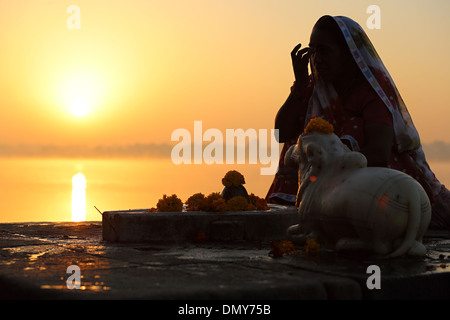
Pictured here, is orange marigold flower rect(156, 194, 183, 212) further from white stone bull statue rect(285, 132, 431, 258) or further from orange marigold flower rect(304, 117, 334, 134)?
orange marigold flower rect(304, 117, 334, 134)

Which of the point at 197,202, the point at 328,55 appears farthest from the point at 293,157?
the point at 328,55

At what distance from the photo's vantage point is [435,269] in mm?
4297

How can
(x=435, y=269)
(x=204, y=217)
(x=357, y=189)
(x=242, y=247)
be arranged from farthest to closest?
1. (x=204, y=217)
2. (x=242, y=247)
3. (x=357, y=189)
4. (x=435, y=269)

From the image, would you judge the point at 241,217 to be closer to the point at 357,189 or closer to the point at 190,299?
the point at 357,189

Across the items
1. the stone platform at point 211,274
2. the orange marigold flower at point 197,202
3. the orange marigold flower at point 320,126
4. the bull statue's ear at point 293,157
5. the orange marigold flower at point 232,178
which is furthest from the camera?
the orange marigold flower at point 232,178

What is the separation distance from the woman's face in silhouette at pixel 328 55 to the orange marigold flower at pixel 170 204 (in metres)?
2.11

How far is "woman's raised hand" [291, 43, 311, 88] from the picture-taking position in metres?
7.61

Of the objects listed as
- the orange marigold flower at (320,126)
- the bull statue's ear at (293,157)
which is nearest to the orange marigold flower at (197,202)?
the bull statue's ear at (293,157)

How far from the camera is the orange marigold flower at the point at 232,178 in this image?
272 inches

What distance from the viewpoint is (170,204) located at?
677cm

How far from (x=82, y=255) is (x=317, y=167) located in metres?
2.01

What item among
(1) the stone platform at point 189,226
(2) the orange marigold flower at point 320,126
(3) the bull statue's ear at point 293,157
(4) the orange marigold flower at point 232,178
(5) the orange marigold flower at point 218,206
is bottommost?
(1) the stone platform at point 189,226

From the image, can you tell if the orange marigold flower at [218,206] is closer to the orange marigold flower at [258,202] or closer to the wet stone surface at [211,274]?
the orange marigold flower at [258,202]
